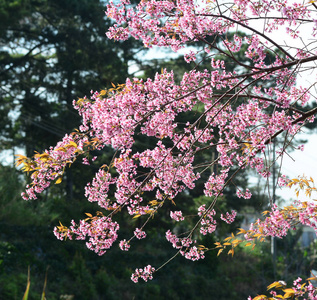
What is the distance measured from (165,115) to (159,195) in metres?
0.76

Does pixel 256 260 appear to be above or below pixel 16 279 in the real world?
above

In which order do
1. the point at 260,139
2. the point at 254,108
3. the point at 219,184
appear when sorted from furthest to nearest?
1. the point at 219,184
2. the point at 254,108
3. the point at 260,139

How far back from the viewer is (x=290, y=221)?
11.7 feet

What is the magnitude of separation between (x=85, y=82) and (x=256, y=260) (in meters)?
10.2

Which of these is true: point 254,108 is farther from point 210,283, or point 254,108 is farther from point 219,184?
point 210,283

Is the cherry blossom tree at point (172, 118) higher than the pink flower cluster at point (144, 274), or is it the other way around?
the cherry blossom tree at point (172, 118)

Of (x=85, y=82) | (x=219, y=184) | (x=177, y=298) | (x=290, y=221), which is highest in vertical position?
(x=85, y=82)

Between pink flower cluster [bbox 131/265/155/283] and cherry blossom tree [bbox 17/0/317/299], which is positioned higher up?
cherry blossom tree [bbox 17/0/317/299]

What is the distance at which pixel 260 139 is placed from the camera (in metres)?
3.42

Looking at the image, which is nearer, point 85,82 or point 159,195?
point 159,195

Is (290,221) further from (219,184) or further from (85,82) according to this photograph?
(85,82)

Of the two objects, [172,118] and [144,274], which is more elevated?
[172,118]

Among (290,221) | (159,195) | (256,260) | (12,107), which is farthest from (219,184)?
(12,107)

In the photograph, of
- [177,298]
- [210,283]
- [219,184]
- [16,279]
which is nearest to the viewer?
[219,184]
